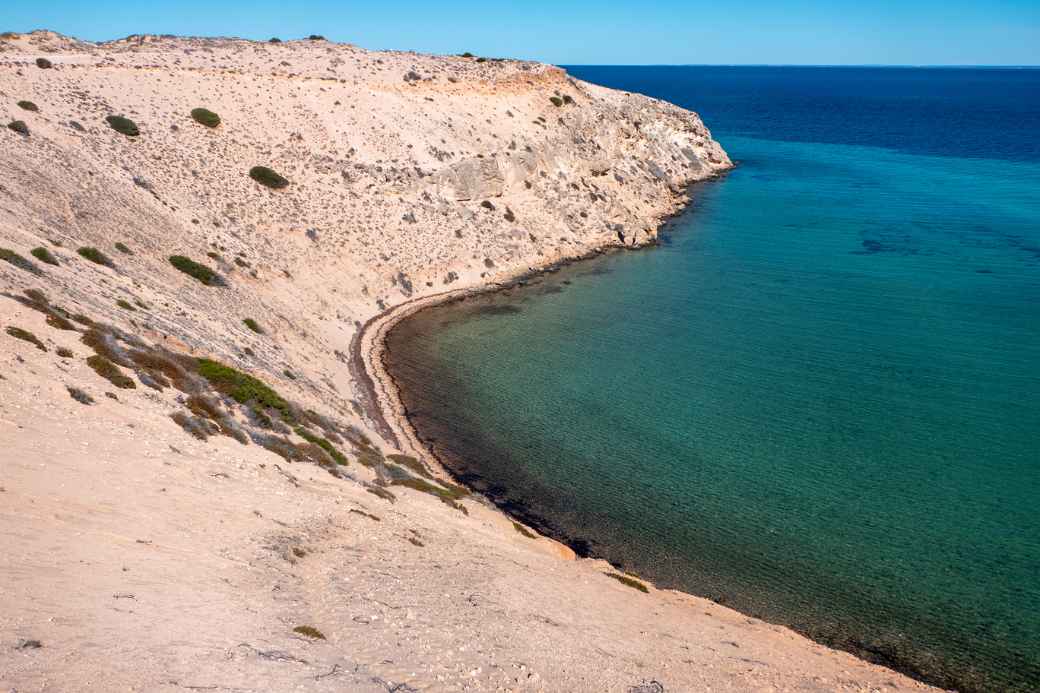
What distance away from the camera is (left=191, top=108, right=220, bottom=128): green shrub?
61.2 metres

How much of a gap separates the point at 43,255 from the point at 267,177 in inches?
1076

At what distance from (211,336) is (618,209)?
53056 millimetres

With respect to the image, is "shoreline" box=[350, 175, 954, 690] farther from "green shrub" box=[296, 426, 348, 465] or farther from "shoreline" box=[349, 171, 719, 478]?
"green shrub" box=[296, 426, 348, 465]

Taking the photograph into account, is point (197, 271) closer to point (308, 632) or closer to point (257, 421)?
point (257, 421)

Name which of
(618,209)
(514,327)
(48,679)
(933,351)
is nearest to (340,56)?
(618,209)

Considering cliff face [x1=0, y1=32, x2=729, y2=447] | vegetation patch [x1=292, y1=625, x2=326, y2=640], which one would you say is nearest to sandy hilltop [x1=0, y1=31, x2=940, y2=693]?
vegetation patch [x1=292, y1=625, x2=326, y2=640]

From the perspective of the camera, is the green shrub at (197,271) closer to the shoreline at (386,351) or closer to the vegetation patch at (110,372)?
the shoreline at (386,351)

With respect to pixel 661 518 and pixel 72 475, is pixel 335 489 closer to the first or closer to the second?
pixel 72 475

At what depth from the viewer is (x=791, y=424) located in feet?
127

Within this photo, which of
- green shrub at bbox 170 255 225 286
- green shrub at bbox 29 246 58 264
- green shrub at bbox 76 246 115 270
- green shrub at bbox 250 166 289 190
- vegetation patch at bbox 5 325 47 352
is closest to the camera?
vegetation patch at bbox 5 325 47 352

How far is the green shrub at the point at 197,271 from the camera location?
44656mm

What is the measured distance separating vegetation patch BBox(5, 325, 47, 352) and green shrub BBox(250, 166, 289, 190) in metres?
36.7

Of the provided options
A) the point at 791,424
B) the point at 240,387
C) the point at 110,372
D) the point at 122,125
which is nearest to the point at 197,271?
the point at 240,387

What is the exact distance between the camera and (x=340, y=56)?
8494cm
